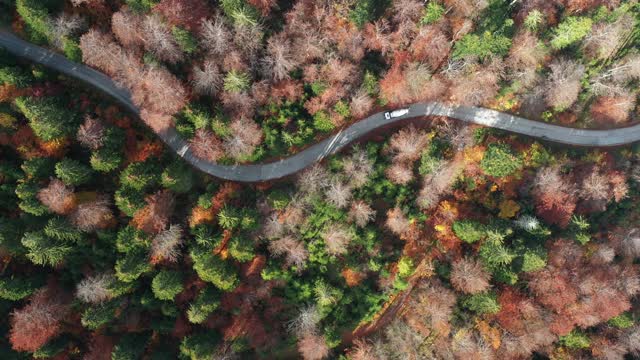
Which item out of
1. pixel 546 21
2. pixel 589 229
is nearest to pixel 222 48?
pixel 546 21

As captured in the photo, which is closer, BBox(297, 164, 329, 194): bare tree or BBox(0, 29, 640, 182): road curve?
BBox(0, 29, 640, 182): road curve

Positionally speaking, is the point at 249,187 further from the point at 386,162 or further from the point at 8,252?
the point at 8,252

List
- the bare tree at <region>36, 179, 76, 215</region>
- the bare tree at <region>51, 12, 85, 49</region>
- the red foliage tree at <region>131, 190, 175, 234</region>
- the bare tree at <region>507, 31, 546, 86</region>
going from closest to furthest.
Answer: the bare tree at <region>36, 179, 76, 215</region>
the red foliage tree at <region>131, 190, 175, 234</region>
the bare tree at <region>51, 12, 85, 49</region>
the bare tree at <region>507, 31, 546, 86</region>

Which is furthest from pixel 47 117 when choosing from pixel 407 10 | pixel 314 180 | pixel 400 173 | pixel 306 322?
pixel 407 10

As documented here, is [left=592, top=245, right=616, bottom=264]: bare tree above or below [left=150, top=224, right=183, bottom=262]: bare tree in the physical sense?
below

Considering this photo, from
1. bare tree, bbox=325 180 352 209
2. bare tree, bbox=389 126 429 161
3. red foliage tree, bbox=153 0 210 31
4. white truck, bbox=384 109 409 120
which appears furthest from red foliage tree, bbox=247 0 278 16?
bare tree, bbox=325 180 352 209

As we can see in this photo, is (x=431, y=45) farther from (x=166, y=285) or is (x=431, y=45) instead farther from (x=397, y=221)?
(x=166, y=285)

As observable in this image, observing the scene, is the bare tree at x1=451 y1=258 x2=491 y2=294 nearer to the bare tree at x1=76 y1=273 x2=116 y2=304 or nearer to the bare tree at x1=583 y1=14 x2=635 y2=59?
the bare tree at x1=583 y1=14 x2=635 y2=59
